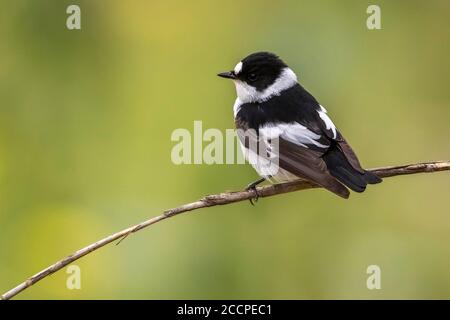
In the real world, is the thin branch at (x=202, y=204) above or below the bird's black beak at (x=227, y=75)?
below

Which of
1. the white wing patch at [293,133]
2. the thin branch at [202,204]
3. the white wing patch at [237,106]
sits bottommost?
the thin branch at [202,204]

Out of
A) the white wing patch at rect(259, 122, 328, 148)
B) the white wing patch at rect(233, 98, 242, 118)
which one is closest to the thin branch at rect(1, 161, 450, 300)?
the white wing patch at rect(259, 122, 328, 148)

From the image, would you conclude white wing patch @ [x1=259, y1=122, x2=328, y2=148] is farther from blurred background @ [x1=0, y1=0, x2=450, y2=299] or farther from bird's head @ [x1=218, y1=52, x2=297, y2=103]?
blurred background @ [x1=0, y1=0, x2=450, y2=299]

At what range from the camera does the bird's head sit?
14.3 ft

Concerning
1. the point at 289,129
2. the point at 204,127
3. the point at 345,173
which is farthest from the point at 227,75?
the point at 345,173

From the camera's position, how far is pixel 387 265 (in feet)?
14.4

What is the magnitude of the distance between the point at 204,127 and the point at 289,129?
702 millimetres

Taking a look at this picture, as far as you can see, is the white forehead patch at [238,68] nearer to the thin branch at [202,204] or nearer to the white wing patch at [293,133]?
the white wing patch at [293,133]

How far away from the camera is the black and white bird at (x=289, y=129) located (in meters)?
3.60

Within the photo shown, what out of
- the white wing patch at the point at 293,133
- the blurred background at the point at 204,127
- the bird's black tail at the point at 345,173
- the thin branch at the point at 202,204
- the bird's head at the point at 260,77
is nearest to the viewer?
the thin branch at the point at 202,204

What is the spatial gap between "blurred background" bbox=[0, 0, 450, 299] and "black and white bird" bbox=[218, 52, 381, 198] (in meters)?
0.37

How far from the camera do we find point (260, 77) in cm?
439

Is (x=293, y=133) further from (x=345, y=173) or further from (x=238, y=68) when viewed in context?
(x=238, y=68)

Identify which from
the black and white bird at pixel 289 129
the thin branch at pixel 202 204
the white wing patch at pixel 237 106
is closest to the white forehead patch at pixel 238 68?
the black and white bird at pixel 289 129
